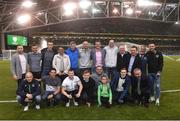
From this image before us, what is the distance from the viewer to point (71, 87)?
428 inches

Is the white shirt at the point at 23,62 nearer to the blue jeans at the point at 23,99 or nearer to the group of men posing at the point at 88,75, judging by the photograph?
the group of men posing at the point at 88,75

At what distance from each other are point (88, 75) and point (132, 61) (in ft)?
4.35

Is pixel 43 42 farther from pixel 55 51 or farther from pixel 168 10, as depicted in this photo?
pixel 55 51

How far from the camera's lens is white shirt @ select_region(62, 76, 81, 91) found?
35.7 ft

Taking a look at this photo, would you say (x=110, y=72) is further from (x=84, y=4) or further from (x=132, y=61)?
(x=84, y=4)

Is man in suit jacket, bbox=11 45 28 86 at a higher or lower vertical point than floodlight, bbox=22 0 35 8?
lower

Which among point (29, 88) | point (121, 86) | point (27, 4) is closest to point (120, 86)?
point (121, 86)

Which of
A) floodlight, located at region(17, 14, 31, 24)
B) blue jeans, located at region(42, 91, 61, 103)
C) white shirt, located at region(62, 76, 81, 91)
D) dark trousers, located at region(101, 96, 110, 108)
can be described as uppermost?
floodlight, located at region(17, 14, 31, 24)

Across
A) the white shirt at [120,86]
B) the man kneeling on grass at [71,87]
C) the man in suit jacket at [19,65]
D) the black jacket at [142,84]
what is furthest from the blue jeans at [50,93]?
the black jacket at [142,84]

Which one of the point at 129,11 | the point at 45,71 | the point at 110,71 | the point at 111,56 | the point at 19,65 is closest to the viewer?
the point at 19,65

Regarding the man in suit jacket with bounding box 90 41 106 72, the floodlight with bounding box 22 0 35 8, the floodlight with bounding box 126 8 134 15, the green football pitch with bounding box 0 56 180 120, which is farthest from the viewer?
the floodlight with bounding box 126 8 134 15

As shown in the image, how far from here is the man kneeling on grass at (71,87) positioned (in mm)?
10805

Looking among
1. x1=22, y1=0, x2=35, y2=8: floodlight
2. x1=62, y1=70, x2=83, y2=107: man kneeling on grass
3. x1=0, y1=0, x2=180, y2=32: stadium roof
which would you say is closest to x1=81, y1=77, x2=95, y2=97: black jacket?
x1=62, y1=70, x2=83, y2=107: man kneeling on grass

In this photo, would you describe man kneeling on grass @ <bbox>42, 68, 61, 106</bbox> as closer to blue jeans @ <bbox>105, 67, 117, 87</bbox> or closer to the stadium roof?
blue jeans @ <bbox>105, 67, 117, 87</bbox>
